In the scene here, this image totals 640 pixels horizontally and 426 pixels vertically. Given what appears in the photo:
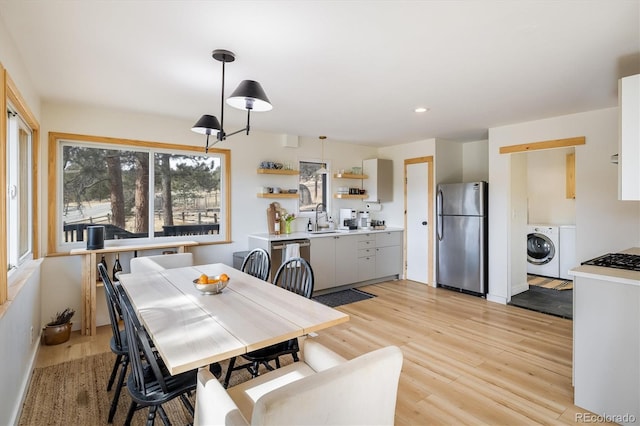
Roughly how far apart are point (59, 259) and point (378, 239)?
4218 millimetres

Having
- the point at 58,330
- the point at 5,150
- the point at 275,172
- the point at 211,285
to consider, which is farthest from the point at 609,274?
the point at 58,330

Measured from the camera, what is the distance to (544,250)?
568cm

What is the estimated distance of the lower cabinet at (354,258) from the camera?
4.84 m

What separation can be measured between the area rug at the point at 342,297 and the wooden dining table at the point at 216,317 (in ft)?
7.34

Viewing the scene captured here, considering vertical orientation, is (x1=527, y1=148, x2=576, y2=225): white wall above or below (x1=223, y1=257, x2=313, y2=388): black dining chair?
above

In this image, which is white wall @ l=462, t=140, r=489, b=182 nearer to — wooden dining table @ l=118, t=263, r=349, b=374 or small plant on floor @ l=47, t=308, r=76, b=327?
wooden dining table @ l=118, t=263, r=349, b=374

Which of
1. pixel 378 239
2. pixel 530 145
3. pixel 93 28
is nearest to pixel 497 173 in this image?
pixel 530 145


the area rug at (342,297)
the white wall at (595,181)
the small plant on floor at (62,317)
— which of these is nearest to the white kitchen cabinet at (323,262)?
the area rug at (342,297)

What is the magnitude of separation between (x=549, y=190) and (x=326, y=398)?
256 inches

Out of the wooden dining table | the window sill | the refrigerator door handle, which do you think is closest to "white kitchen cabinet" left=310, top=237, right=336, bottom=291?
the refrigerator door handle

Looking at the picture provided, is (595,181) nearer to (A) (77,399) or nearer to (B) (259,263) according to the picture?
(B) (259,263)

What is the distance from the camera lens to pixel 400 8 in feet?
5.87

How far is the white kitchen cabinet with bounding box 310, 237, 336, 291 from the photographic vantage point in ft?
15.7

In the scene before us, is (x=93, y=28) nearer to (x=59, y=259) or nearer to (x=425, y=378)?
(x=59, y=259)
